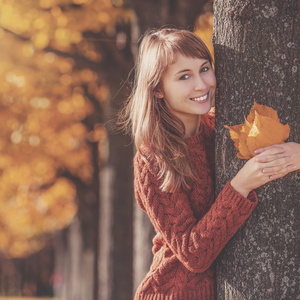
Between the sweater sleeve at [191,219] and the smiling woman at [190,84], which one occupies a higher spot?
the smiling woman at [190,84]

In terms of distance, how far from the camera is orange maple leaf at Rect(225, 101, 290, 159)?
7.17 ft

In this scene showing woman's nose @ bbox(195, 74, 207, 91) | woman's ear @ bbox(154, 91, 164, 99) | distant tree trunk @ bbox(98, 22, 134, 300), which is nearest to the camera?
woman's nose @ bbox(195, 74, 207, 91)

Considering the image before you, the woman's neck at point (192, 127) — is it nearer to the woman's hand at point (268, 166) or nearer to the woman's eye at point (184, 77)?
the woman's eye at point (184, 77)

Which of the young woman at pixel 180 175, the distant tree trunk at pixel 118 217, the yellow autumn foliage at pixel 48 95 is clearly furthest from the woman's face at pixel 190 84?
the distant tree trunk at pixel 118 217

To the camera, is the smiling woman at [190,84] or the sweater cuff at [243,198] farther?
the smiling woman at [190,84]

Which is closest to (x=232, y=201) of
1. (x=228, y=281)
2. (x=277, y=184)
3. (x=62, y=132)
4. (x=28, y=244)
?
(x=277, y=184)

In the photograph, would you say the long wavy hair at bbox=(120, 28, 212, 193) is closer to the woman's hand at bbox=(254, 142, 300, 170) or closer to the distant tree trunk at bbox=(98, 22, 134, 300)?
the woman's hand at bbox=(254, 142, 300, 170)

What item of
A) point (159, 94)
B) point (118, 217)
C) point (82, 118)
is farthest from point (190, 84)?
point (82, 118)

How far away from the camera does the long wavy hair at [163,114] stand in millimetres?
2475

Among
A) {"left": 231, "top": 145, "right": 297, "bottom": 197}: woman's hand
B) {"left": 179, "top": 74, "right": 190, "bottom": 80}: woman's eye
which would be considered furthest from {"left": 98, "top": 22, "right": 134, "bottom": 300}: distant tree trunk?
{"left": 231, "top": 145, "right": 297, "bottom": 197}: woman's hand

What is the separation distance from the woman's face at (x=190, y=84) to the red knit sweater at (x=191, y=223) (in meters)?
0.21

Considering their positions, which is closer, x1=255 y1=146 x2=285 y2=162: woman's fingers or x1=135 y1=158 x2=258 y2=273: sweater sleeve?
x1=255 y1=146 x2=285 y2=162: woman's fingers

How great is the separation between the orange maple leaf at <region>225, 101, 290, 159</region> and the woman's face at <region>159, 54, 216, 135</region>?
0.28 meters

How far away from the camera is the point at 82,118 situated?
32.8ft
